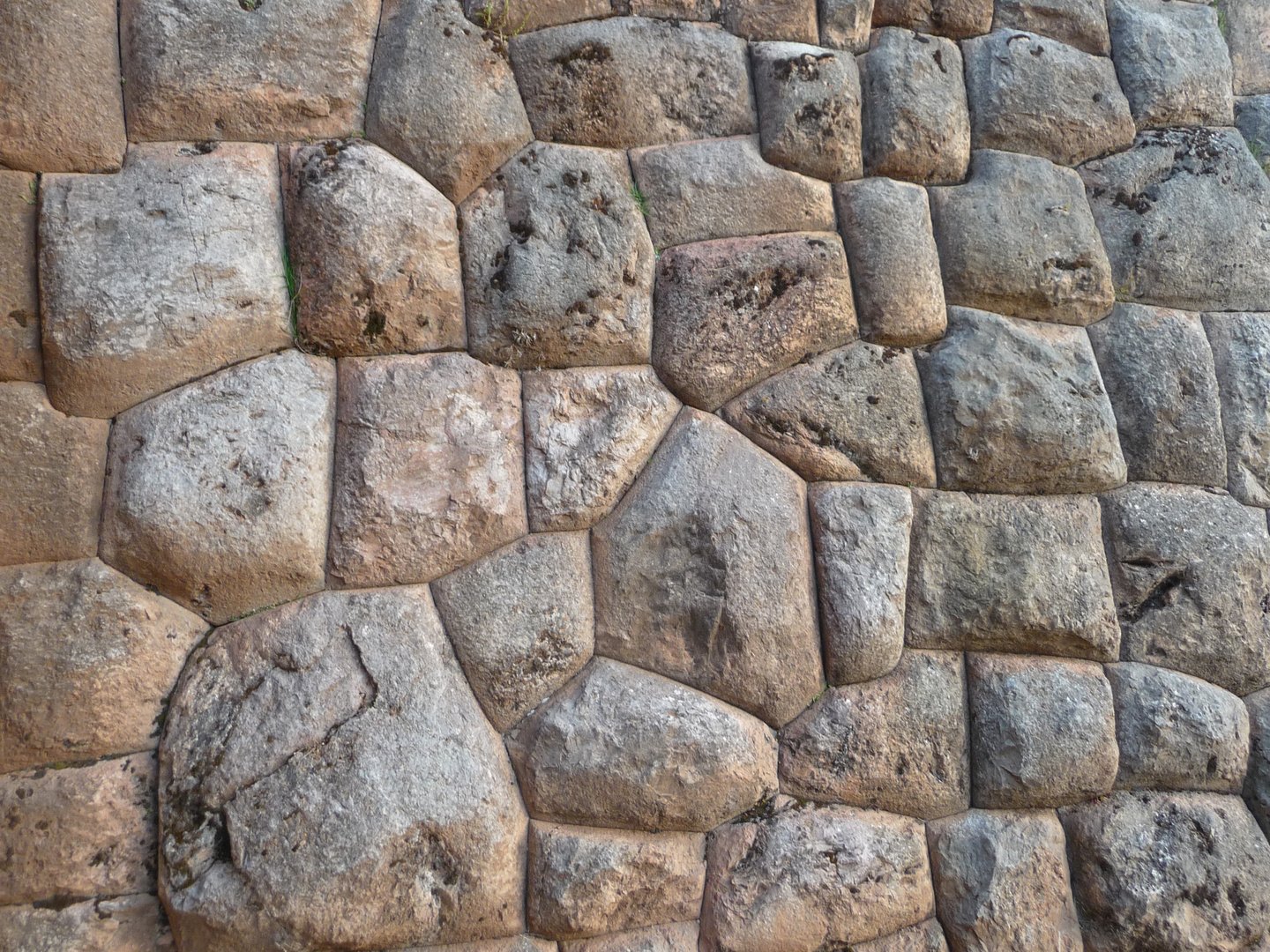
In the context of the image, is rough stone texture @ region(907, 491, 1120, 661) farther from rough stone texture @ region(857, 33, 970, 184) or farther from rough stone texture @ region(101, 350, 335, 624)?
rough stone texture @ region(101, 350, 335, 624)

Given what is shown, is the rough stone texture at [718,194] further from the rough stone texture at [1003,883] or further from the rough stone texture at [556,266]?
the rough stone texture at [1003,883]

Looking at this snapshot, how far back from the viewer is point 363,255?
1.82m

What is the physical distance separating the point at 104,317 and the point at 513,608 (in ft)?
3.35

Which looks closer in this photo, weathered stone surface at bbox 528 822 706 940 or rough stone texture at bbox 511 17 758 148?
weathered stone surface at bbox 528 822 706 940

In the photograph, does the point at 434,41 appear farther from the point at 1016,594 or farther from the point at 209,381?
the point at 1016,594

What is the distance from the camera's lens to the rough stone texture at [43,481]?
1642 mm

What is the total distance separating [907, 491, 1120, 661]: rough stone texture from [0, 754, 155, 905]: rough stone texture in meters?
1.68

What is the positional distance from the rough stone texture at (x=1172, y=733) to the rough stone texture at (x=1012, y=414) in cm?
49

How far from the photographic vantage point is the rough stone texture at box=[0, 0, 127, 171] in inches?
66.7

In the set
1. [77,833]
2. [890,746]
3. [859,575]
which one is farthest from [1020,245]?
[77,833]

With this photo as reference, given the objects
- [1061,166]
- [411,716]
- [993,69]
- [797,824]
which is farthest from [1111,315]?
[411,716]

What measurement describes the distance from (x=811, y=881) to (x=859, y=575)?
2.20ft

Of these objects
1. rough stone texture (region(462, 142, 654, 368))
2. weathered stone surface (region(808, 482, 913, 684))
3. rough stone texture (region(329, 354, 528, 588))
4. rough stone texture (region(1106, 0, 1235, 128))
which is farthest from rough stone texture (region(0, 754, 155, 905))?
rough stone texture (region(1106, 0, 1235, 128))

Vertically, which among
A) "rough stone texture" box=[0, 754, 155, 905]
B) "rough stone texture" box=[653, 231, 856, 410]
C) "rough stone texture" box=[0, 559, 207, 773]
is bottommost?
"rough stone texture" box=[0, 754, 155, 905]
